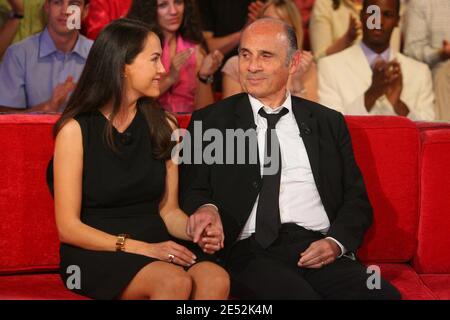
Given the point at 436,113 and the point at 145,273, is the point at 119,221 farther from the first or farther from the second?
the point at 436,113

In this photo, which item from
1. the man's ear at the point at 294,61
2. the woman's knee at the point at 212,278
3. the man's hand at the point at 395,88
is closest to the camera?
the woman's knee at the point at 212,278

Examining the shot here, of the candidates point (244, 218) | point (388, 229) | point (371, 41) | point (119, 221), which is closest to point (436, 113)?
point (371, 41)

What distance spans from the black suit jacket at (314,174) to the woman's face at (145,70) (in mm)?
181

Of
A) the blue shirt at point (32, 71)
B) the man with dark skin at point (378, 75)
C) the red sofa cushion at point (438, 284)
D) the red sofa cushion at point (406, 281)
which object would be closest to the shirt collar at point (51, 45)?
the blue shirt at point (32, 71)

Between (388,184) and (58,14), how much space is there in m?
1.93

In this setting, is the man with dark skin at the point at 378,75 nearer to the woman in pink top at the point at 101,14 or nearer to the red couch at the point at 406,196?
the woman in pink top at the point at 101,14

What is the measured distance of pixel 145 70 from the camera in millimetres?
2369

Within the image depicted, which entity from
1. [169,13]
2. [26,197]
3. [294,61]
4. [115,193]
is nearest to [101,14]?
[169,13]

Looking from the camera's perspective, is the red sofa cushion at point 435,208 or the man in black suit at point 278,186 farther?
the red sofa cushion at point 435,208

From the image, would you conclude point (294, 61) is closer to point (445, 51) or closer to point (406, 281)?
point (406, 281)

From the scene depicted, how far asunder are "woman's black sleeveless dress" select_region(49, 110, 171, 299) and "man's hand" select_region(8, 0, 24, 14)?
1.66 meters

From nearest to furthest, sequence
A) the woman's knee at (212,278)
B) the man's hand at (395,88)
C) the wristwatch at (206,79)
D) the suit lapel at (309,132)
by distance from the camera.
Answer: the woman's knee at (212,278) → the suit lapel at (309,132) → the wristwatch at (206,79) → the man's hand at (395,88)

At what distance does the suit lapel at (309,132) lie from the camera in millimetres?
2469

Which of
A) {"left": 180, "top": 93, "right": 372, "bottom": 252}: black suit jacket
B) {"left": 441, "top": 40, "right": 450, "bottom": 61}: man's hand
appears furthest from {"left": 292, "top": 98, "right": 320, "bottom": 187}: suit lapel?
{"left": 441, "top": 40, "right": 450, "bottom": 61}: man's hand
